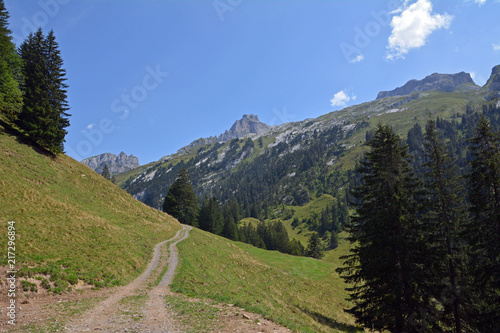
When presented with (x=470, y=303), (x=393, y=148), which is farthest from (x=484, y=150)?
(x=470, y=303)

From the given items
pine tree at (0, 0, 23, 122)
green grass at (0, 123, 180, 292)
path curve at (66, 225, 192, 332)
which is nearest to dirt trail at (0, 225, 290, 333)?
path curve at (66, 225, 192, 332)

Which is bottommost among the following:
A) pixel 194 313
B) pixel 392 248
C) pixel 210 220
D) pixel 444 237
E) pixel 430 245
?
pixel 194 313

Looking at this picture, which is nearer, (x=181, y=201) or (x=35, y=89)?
(x=35, y=89)

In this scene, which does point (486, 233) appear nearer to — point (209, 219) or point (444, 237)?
point (444, 237)

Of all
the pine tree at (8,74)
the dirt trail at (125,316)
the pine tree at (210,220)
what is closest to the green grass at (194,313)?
the dirt trail at (125,316)

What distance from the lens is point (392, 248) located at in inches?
722

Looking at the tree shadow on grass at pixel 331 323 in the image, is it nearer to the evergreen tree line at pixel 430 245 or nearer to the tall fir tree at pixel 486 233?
the evergreen tree line at pixel 430 245

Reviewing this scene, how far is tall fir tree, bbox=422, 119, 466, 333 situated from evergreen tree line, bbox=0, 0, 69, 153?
51713 millimetres

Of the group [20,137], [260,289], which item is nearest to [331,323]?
[260,289]

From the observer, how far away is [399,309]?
17.3 meters

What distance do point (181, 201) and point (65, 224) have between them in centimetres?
4437

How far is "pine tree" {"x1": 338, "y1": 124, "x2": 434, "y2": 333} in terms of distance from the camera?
17.2 meters

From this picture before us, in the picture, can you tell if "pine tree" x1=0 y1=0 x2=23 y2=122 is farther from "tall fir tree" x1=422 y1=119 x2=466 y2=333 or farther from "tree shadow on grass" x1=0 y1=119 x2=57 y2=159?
"tall fir tree" x1=422 y1=119 x2=466 y2=333

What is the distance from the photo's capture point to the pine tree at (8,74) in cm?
3195
